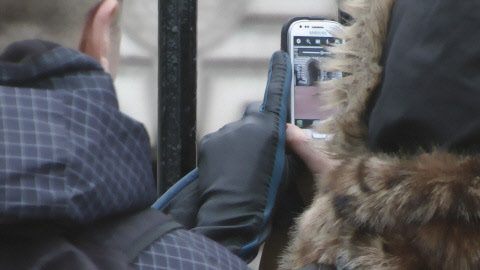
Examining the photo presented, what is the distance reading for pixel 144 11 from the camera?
317 centimetres

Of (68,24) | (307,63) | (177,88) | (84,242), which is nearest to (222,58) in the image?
(307,63)

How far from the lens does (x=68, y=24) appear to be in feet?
3.16

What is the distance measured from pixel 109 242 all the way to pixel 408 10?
52 centimetres

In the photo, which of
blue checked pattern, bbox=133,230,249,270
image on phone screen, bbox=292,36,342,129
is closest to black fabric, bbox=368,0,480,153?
blue checked pattern, bbox=133,230,249,270

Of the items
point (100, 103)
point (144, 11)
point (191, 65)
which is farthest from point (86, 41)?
point (144, 11)

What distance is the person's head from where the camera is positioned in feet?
3.00

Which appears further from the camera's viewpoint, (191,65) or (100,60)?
(191,65)

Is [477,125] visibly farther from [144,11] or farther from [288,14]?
[288,14]

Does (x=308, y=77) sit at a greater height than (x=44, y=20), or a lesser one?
lesser

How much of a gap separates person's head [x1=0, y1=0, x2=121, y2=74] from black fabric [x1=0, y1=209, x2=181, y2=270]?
0.24m

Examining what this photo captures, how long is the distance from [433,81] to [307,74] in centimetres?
99

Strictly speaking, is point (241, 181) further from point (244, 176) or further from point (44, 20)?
point (44, 20)

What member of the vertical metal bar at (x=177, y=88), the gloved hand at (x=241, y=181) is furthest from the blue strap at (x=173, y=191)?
the vertical metal bar at (x=177, y=88)

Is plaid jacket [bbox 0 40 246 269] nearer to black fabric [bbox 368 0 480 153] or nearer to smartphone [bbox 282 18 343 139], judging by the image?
black fabric [bbox 368 0 480 153]
